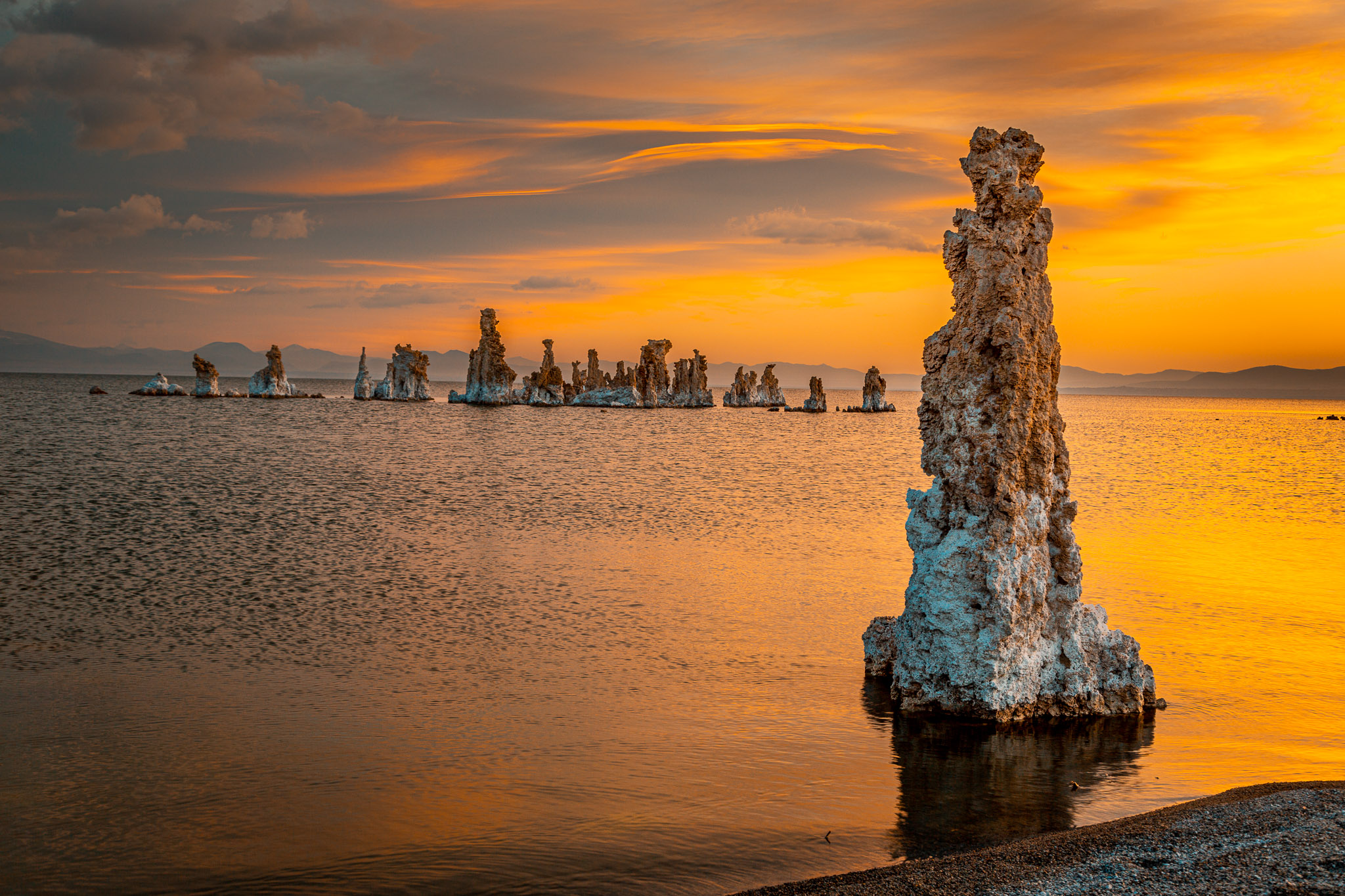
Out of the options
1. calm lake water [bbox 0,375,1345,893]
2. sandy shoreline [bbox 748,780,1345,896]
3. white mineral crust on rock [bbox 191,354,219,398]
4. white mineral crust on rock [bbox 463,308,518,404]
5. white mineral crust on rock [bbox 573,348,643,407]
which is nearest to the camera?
sandy shoreline [bbox 748,780,1345,896]

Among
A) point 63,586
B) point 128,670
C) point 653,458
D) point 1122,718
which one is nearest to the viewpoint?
point 1122,718

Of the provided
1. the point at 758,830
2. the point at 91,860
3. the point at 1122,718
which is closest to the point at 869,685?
the point at 1122,718

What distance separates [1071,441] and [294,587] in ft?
247

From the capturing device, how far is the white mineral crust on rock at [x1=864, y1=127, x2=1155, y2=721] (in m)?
11.7

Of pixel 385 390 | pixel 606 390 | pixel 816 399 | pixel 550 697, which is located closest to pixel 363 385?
pixel 385 390

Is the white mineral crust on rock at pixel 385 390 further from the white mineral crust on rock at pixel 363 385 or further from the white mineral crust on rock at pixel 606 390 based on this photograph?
the white mineral crust on rock at pixel 606 390

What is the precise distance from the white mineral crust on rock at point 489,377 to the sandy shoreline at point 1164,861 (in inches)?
5149

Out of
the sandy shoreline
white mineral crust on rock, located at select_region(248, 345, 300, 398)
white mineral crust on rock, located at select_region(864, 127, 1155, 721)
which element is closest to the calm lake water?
white mineral crust on rock, located at select_region(864, 127, 1155, 721)

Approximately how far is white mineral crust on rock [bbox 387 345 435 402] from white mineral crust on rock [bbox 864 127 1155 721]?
13812 cm

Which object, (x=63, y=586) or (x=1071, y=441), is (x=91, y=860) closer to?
(x=63, y=586)

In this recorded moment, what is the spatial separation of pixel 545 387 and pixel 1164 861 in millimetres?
142385

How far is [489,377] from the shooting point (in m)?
140

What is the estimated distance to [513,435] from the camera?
7388cm

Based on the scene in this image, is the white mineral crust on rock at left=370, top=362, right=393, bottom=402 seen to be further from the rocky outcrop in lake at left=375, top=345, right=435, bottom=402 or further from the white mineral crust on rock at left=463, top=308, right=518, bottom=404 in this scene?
the white mineral crust on rock at left=463, top=308, right=518, bottom=404
